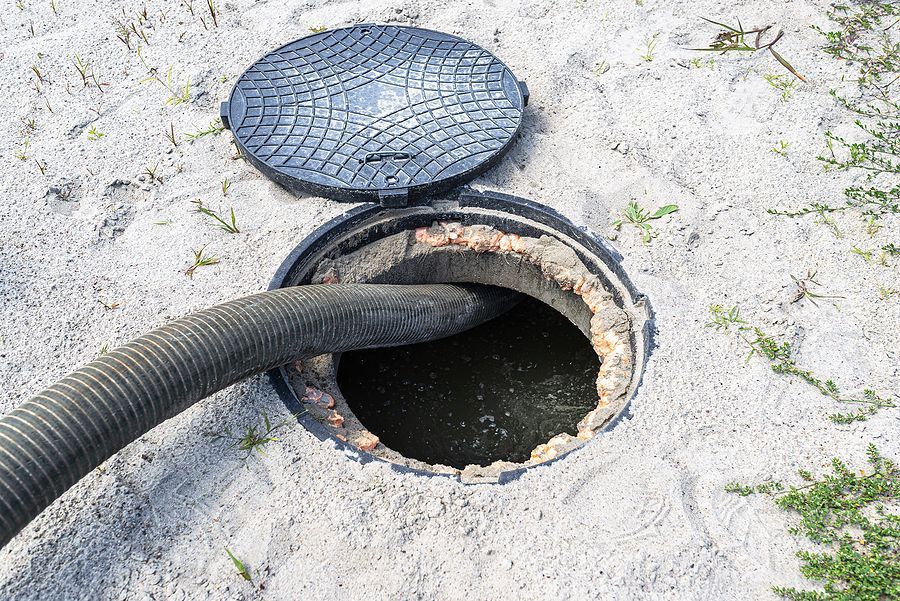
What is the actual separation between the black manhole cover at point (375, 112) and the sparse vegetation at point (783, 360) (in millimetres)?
1244

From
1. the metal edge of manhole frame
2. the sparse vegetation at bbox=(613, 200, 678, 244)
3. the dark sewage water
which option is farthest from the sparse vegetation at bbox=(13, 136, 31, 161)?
the sparse vegetation at bbox=(613, 200, 678, 244)

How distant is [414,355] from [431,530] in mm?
1674

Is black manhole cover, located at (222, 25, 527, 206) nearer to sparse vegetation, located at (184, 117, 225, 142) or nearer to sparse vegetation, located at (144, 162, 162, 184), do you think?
sparse vegetation, located at (184, 117, 225, 142)

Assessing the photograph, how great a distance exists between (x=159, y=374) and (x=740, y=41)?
3.45 metres

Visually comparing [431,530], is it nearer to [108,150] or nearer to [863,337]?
[863,337]

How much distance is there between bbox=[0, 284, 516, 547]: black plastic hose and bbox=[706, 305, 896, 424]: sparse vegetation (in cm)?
131

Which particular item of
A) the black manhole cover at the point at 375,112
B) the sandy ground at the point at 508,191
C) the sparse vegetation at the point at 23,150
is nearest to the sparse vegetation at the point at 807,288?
the sandy ground at the point at 508,191

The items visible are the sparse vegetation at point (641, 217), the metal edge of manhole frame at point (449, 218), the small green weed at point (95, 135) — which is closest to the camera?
the metal edge of manhole frame at point (449, 218)

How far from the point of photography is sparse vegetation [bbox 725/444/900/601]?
6.42 ft

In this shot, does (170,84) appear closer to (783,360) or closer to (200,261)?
(200,261)

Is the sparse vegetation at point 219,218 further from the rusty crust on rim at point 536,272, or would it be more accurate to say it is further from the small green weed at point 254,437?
the small green weed at point 254,437

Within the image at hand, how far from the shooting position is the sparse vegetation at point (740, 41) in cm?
375

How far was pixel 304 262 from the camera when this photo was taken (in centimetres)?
293

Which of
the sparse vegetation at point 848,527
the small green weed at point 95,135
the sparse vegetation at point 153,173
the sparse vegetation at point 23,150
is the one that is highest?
the sparse vegetation at point 23,150
